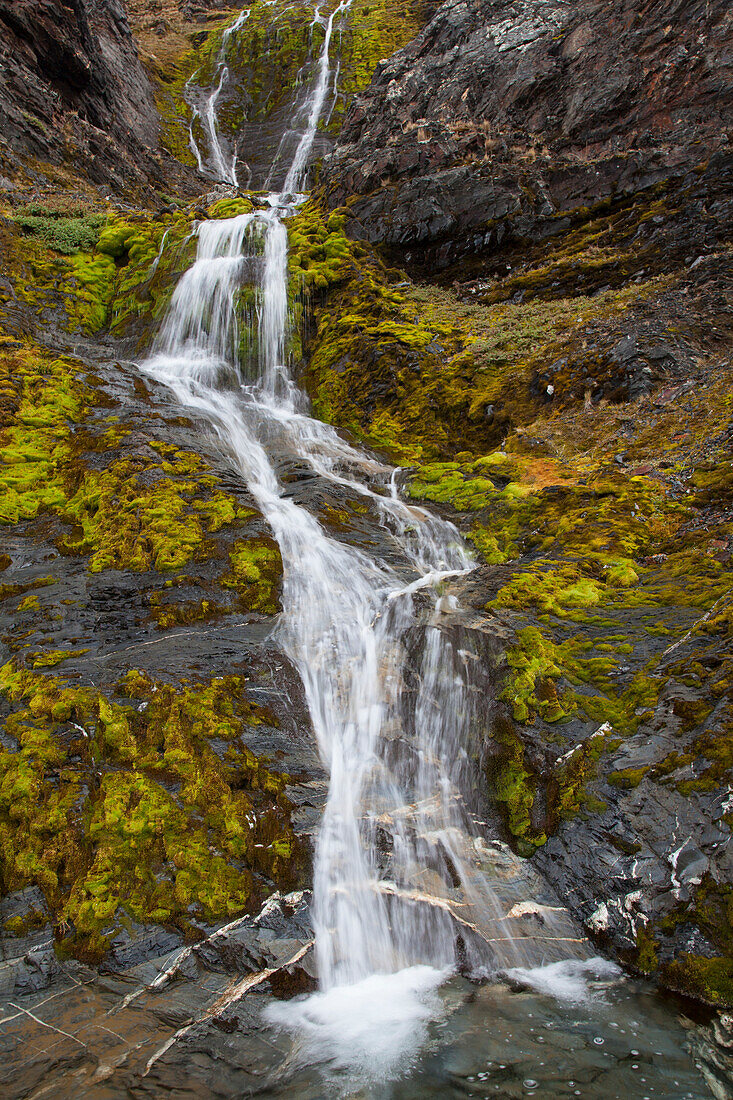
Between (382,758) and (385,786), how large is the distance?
28 centimetres

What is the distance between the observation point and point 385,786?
5270 mm

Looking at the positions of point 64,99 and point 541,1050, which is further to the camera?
point 64,99

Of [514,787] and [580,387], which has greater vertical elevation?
[580,387]

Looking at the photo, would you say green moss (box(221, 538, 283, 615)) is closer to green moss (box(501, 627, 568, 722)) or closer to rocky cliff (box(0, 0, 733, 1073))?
rocky cliff (box(0, 0, 733, 1073))

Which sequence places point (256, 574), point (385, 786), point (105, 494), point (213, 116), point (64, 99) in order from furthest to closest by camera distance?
point (213, 116), point (64, 99), point (105, 494), point (256, 574), point (385, 786)

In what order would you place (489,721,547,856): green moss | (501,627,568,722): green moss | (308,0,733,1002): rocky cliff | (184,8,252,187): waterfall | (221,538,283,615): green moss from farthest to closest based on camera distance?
(184,8,252,187): waterfall
(221,538,283,615): green moss
(501,627,568,722): green moss
(489,721,547,856): green moss
(308,0,733,1002): rocky cliff

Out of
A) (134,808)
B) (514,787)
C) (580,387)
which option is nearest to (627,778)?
(514,787)

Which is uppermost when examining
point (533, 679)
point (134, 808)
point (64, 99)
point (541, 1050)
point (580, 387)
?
point (64, 99)

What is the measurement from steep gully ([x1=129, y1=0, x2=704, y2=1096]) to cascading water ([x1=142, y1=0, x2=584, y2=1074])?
0.01 meters

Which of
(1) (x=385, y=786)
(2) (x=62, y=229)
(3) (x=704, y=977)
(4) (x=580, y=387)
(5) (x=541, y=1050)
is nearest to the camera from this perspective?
(5) (x=541, y=1050)

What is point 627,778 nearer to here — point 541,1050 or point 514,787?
point 514,787

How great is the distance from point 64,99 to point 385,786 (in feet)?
80.1

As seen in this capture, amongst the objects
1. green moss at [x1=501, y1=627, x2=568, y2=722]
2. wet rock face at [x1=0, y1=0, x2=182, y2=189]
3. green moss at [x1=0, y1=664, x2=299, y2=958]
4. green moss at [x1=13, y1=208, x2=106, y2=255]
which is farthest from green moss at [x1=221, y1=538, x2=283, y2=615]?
wet rock face at [x1=0, y1=0, x2=182, y2=189]

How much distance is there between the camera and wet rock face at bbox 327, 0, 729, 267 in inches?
541
